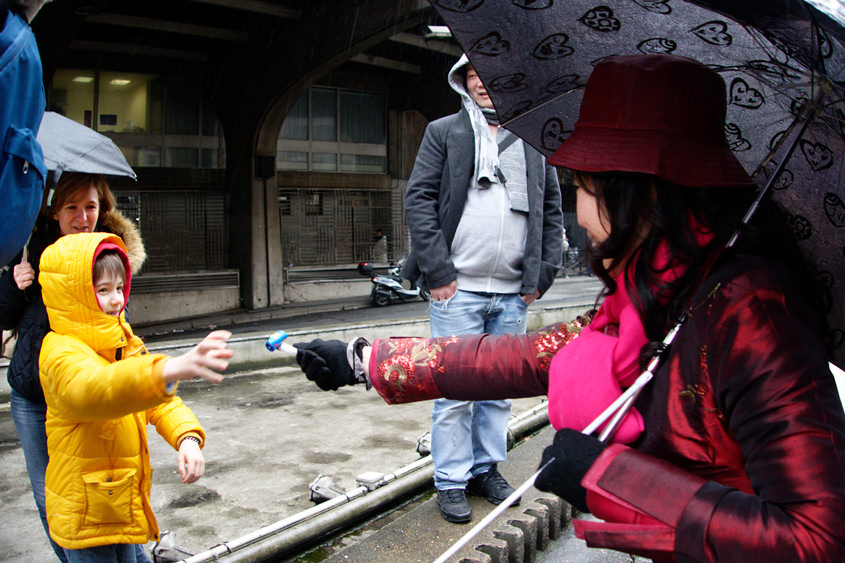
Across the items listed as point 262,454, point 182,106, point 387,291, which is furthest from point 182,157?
point 262,454

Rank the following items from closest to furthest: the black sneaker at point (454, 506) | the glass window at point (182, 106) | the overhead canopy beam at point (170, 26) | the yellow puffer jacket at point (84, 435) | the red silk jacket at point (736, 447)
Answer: the red silk jacket at point (736, 447) → the yellow puffer jacket at point (84, 435) → the black sneaker at point (454, 506) → the overhead canopy beam at point (170, 26) → the glass window at point (182, 106)

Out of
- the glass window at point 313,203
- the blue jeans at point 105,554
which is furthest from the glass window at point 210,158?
the blue jeans at point 105,554

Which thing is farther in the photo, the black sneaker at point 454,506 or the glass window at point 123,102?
the glass window at point 123,102

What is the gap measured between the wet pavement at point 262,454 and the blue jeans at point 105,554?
94 centimetres

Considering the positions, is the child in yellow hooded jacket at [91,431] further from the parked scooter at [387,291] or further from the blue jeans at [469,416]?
the parked scooter at [387,291]

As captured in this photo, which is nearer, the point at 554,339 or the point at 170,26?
the point at 554,339

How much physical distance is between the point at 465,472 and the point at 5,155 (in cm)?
256

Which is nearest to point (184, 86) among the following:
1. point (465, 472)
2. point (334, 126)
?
point (334, 126)

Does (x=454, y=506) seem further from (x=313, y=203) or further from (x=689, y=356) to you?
(x=313, y=203)

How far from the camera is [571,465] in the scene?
4.66 feet

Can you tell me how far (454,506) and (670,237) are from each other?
7.30 feet

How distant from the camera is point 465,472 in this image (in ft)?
11.3

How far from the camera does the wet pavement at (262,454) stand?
11.8 ft

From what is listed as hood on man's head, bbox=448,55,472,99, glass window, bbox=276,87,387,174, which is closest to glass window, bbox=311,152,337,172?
glass window, bbox=276,87,387,174
